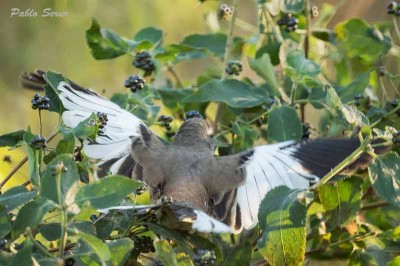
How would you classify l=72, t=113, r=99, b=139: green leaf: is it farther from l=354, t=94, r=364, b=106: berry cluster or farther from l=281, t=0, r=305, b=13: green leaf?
l=281, t=0, r=305, b=13: green leaf

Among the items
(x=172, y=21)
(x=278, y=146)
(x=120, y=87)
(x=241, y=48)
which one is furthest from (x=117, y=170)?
(x=172, y=21)

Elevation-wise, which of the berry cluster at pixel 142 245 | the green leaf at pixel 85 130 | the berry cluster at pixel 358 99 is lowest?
the berry cluster at pixel 142 245

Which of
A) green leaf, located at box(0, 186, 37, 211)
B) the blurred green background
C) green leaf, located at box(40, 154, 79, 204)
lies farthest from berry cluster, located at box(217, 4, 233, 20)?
the blurred green background

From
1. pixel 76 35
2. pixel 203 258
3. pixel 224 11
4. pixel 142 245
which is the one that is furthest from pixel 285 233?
pixel 76 35

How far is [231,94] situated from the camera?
9.33ft

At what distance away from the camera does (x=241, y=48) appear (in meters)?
3.43

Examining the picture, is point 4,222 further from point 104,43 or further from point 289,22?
point 289,22

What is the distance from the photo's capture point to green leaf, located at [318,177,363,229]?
8.05 ft

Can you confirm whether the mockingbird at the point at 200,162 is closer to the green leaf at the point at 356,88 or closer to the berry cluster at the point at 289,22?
the green leaf at the point at 356,88

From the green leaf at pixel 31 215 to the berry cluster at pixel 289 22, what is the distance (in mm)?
1578

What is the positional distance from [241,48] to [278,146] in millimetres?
868

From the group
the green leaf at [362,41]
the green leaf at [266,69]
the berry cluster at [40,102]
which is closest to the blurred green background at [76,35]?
the green leaf at [362,41]

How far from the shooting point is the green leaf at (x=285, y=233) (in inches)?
84.0

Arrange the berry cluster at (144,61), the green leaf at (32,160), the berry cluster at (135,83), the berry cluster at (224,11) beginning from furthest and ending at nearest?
the berry cluster at (224,11) < the berry cluster at (144,61) < the berry cluster at (135,83) < the green leaf at (32,160)
